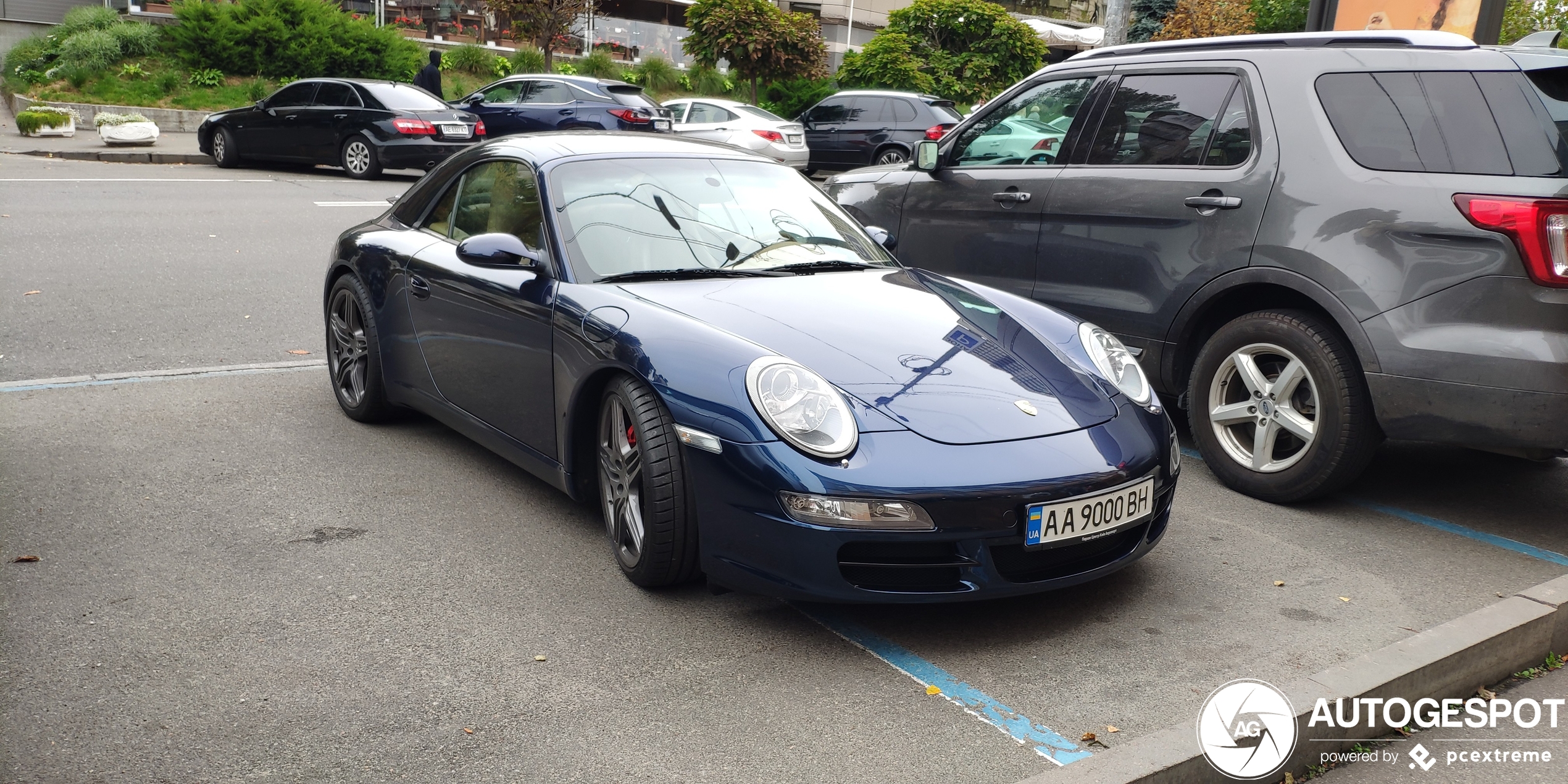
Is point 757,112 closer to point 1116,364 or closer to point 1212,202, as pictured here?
point 1212,202

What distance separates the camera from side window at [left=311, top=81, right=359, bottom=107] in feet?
57.0

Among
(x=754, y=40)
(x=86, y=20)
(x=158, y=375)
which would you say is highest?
(x=754, y=40)

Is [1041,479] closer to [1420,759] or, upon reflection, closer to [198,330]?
[1420,759]

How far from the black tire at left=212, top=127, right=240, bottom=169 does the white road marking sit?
12303 millimetres

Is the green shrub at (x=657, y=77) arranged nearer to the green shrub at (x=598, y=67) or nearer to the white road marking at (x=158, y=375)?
the green shrub at (x=598, y=67)

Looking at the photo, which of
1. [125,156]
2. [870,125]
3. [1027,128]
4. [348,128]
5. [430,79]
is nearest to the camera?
[1027,128]

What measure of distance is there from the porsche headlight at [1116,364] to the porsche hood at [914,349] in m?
0.14

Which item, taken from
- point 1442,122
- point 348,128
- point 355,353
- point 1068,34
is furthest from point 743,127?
point 1068,34

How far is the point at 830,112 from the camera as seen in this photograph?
21109 mm

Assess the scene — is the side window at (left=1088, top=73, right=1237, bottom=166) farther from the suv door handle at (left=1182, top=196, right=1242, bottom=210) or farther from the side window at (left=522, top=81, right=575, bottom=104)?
the side window at (left=522, top=81, right=575, bottom=104)

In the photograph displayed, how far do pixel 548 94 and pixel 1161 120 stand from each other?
50.8ft

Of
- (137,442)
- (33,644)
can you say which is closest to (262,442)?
(137,442)

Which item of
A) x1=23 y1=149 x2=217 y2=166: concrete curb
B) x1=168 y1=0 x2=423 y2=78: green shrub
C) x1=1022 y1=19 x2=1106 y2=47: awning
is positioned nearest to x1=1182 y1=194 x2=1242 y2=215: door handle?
x1=23 y1=149 x2=217 y2=166: concrete curb

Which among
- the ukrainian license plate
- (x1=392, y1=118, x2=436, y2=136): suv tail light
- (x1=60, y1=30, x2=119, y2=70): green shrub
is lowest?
the ukrainian license plate
